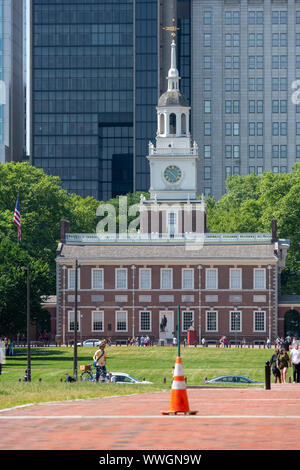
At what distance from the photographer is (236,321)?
93.4m

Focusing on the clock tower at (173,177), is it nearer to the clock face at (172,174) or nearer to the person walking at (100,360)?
the clock face at (172,174)

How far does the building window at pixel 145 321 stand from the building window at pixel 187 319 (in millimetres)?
2948

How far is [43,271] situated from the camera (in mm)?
80062

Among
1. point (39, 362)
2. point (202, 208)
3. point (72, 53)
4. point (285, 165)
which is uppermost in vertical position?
point (72, 53)

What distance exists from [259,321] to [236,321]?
77.9 inches

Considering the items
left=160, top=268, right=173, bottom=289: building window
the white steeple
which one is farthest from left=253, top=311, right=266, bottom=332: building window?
the white steeple

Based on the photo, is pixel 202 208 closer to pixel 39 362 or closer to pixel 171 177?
pixel 171 177

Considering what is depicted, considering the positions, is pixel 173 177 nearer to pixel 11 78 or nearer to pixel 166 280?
pixel 166 280

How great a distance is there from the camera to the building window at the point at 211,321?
9356cm

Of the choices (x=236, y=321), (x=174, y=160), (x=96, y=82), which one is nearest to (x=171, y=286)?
(x=236, y=321)

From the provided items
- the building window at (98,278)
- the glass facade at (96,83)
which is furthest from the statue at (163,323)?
the glass facade at (96,83)

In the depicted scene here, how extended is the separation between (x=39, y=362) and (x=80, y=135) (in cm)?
11578

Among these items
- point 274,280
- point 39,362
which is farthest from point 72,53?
point 39,362
